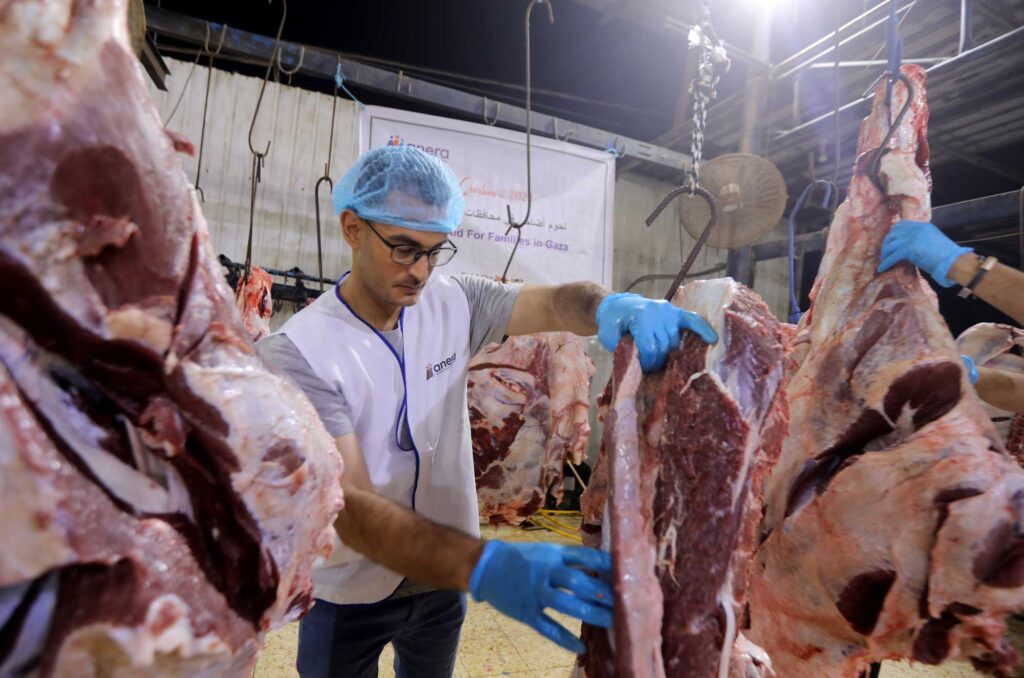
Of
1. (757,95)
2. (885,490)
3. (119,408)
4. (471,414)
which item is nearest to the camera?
(119,408)

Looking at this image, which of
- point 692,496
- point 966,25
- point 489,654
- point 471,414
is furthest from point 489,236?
point 966,25

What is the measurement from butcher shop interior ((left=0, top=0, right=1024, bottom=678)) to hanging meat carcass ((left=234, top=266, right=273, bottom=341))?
4 cm

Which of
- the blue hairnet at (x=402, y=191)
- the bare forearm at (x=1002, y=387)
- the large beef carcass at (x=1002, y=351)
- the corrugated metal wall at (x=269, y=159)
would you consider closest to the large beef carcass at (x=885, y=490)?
the bare forearm at (x=1002, y=387)

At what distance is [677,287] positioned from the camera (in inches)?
54.9

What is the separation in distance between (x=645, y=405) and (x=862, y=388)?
96 cm

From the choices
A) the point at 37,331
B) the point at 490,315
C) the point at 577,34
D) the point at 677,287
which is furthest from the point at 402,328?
the point at 577,34

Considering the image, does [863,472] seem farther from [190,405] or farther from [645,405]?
[190,405]

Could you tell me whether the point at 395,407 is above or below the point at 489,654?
above

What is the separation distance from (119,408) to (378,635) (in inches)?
61.1

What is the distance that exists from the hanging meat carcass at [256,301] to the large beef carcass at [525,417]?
1459 millimetres

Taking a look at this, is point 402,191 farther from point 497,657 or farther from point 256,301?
point 497,657

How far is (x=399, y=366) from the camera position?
1.93 m

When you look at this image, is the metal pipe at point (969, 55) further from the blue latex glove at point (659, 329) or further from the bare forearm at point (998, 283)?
the blue latex glove at point (659, 329)

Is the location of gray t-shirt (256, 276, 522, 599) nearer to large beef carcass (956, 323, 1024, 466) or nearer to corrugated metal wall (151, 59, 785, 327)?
large beef carcass (956, 323, 1024, 466)
